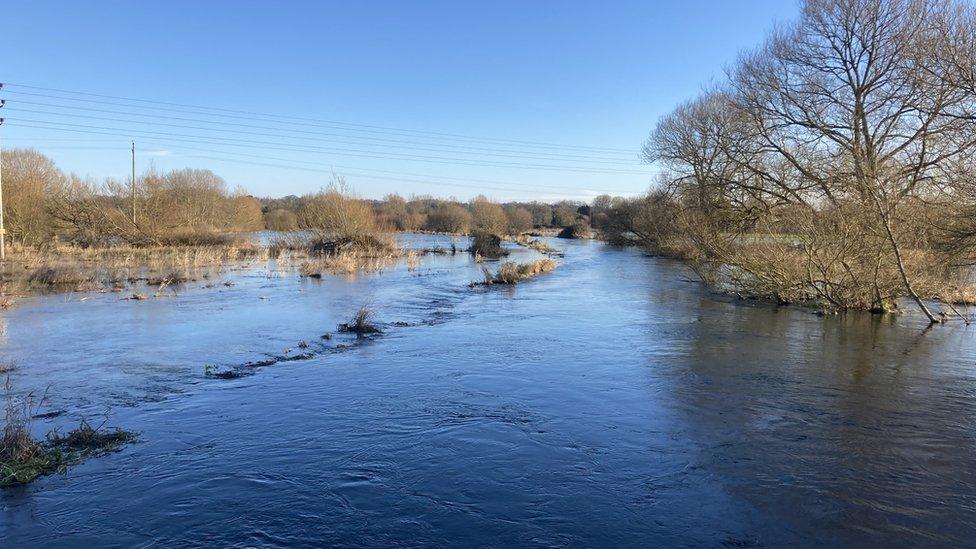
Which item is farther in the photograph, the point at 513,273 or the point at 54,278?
the point at 513,273

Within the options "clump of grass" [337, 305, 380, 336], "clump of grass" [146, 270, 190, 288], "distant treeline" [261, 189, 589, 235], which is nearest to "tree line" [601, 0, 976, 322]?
"clump of grass" [337, 305, 380, 336]

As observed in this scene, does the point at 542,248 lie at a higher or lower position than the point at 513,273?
higher

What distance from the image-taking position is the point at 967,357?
11656mm

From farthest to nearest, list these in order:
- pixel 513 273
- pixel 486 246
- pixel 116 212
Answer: pixel 486 246
pixel 116 212
pixel 513 273

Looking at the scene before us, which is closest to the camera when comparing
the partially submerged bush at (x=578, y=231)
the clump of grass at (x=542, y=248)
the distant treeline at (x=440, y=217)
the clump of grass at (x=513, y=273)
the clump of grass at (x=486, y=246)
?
the clump of grass at (x=513, y=273)

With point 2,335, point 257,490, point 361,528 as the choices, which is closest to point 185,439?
point 257,490

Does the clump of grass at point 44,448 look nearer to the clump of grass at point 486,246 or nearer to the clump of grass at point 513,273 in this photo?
the clump of grass at point 513,273

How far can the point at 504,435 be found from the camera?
6.98m

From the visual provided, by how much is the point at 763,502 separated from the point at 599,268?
1180 inches

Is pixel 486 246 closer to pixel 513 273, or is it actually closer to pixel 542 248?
pixel 542 248

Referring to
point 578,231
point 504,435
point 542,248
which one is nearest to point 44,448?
point 504,435

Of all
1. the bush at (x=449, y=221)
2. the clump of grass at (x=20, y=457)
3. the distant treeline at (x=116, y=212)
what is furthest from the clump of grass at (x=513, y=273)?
the bush at (x=449, y=221)

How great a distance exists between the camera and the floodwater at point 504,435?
4918 mm

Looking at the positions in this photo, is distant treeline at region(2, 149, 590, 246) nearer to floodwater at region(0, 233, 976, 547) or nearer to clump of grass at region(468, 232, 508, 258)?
clump of grass at region(468, 232, 508, 258)
